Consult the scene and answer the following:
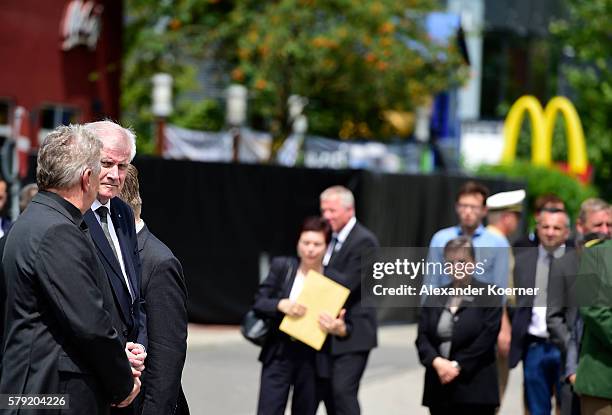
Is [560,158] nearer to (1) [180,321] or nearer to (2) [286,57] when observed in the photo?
(2) [286,57]

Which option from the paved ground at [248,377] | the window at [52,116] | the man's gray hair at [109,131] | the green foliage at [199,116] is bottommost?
the paved ground at [248,377]

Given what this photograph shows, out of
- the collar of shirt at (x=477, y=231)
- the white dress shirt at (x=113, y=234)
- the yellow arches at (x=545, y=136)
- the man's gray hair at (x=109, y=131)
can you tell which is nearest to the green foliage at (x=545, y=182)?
the yellow arches at (x=545, y=136)

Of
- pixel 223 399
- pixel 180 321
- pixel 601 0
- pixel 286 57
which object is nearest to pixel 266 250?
pixel 223 399

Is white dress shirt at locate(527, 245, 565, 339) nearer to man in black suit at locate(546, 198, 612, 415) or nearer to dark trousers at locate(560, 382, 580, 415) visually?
man in black suit at locate(546, 198, 612, 415)

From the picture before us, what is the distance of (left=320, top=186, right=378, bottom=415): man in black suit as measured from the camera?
844 cm

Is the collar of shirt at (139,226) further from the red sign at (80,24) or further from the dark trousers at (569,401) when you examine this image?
the red sign at (80,24)

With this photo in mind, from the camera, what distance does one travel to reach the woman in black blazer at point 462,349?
7.83 metres

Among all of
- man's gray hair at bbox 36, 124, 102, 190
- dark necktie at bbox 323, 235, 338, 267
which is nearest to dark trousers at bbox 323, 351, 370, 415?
dark necktie at bbox 323, 235, 338, 267

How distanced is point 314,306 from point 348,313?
1.52 feet

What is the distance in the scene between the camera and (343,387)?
331 inches

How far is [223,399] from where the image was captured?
1114 cm

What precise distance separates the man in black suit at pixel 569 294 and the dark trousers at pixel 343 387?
4.45 feet

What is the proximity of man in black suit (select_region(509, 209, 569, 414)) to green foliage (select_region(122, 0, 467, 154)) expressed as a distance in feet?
52.7

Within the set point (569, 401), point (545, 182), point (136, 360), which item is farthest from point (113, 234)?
point (545, 182)
